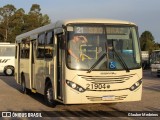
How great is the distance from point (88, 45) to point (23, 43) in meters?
7.42

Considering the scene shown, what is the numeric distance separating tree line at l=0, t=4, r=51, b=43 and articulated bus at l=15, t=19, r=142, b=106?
63.1 meters

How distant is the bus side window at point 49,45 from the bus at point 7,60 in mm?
23493

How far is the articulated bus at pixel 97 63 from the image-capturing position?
39.3 ft

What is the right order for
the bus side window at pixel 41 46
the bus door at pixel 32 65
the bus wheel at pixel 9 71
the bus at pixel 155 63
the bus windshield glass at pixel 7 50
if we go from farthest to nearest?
the bus windshield glass at pixel 7 50 → the bus wheel at pixel 9 71 → the bus at pixel 155 63 → the bus door at pixel 32 65 → the bus side window at pixel 41 46

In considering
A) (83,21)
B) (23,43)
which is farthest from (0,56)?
(83,21)

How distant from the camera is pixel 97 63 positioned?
12102mm

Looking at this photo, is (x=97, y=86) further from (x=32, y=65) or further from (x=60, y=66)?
(x=32, y=65)

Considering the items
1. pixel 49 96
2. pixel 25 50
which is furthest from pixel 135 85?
pixel 25 50

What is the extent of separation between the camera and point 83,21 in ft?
41.3

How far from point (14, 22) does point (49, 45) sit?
63.8 meters

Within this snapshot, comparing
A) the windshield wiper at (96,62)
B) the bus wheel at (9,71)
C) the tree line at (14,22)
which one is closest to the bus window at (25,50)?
the windshield wiper at (96,62)

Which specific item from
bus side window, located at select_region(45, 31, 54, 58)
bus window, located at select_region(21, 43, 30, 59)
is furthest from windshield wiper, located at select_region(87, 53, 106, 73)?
bus window, located at select_region(21, 43, 30, 59)

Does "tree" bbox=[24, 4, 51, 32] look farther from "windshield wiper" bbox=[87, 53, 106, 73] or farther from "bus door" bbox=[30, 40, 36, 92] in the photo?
"windshield wiper" bbox=[87, 53, 106, 73]

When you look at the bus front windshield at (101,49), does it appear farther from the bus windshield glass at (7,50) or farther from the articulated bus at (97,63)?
the bus windshield glass at (7,50)
